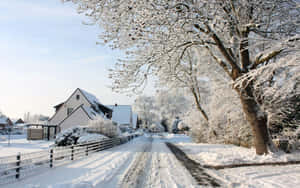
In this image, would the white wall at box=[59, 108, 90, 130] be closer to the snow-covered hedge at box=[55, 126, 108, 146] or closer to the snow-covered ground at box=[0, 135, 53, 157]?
the snow-covered ground at box=[0, 135, 53, 157]

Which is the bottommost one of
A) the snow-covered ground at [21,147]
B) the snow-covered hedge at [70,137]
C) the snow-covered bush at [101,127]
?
the snow-covered ground at [21,147]

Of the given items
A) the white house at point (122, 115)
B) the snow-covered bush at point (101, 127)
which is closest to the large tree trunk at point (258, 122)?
the snow-covered bush at point (101, 127)

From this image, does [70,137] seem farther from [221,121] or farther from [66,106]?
[66,106]

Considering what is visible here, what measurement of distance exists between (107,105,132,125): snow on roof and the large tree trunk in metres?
44.3

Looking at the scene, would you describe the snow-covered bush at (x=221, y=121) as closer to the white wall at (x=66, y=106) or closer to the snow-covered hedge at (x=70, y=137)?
the snow-covered hedge at (x=70, y=137)

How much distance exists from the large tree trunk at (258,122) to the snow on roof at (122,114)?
44.3 meters

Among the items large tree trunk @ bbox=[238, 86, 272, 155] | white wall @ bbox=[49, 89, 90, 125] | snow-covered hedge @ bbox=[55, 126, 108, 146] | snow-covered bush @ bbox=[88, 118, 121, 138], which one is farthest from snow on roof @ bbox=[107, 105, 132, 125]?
large tree trunk @ bbox=[238, 86, 272, 155]

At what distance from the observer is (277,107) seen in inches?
532

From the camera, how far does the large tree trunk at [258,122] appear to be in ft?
33.7

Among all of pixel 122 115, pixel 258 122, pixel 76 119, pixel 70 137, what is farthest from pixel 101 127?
pixel 122 115

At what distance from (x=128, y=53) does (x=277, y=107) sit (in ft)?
35.3

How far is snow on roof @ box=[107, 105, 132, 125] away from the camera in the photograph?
53641mm

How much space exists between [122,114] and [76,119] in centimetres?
2322

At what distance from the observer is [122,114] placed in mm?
55500
